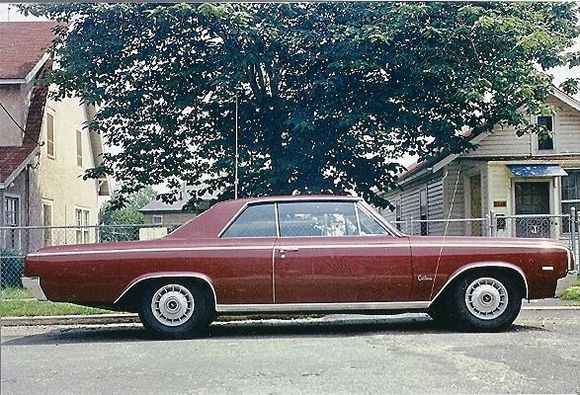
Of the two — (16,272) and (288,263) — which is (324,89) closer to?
(288,263)

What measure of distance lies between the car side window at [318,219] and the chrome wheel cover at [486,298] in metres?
0.94

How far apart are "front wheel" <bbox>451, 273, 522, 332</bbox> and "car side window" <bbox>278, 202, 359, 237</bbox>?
88 centimetres

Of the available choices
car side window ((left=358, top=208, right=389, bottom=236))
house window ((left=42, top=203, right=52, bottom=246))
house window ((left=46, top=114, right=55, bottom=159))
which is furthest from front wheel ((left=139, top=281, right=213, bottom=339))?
house window ((left=46, top=114, right=55, bottom=159))

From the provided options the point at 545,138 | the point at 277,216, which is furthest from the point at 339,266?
the point at 545,138

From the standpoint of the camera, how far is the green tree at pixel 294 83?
20.0ft

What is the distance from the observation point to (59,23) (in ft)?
20.5

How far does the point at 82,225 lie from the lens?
19.7 ft

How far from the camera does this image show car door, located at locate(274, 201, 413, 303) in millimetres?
5508

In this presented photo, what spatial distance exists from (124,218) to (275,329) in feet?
4.69

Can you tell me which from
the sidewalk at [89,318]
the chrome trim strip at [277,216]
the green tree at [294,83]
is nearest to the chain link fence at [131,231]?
the green tree at [294,83]

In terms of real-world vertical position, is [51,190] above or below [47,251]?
above

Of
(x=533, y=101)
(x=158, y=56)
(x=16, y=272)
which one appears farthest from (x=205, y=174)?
(x=533, y=101)

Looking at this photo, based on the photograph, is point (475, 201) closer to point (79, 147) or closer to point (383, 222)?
point (383, 222)

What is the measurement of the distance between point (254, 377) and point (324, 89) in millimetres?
2963
